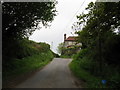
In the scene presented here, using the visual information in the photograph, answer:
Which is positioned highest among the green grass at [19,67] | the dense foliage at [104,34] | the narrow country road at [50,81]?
the dense foliage at [104,34]

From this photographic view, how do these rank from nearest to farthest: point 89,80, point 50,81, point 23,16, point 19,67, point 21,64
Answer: point 89,80 → point 50,81 → point 23,16 → point 19,67 → point 21,64

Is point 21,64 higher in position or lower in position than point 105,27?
lower

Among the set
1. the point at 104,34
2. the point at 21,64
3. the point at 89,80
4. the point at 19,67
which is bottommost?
the point at 89,80

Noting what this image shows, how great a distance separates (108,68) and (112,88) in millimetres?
5183

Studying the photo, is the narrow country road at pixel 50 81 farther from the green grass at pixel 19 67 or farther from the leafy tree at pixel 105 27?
the leafy tree at pixel 105 27

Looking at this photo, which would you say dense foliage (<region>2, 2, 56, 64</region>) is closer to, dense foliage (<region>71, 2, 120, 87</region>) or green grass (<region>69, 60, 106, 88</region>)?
dense foliage (<region>71, 2, 120, 87</region>)

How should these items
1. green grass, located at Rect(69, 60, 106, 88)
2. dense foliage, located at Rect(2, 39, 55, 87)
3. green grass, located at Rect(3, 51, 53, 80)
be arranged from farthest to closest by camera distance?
green grass, located at Rect(3, 51, 53, 80) → dense foliage, located at Rect(2, 39, 55, 87) → green grass, located at Rect(69, 60, 106, 88)

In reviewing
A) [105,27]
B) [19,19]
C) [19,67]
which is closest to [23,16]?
[19,19]

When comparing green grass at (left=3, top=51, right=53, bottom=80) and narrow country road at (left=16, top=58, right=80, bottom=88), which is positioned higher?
green grass at (left=3, top=51, right=53, bottom=80)

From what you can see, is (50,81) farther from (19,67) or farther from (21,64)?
(21,64)

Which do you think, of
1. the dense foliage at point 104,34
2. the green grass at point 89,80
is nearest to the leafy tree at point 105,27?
the dense foliage at point 104,34

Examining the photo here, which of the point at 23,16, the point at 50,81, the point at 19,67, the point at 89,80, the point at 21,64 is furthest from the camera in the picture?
the point at 21,64

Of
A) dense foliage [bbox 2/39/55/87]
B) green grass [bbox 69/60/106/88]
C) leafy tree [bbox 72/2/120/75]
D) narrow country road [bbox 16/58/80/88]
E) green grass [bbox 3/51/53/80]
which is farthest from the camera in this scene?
leafy tree [bbox 72/2/120/75]

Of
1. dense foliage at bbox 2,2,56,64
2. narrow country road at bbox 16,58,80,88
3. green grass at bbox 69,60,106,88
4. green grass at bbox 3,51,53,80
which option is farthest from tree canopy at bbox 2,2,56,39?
green grass at bbox 69,60,106,88
